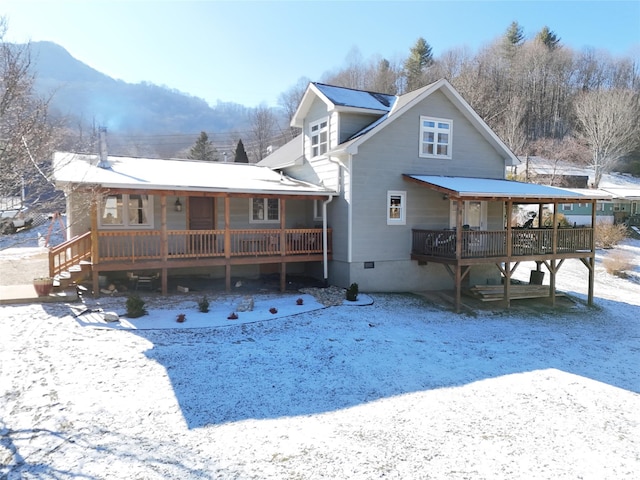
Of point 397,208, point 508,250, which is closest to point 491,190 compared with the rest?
point 508,250

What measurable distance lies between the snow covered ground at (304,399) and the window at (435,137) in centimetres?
684

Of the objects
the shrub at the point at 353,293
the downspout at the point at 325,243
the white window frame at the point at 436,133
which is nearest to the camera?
the shrub at the point at 353,293

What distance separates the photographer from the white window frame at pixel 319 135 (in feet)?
50.7

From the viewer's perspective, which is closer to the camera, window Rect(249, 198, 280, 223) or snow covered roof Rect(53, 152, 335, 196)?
snow covered roof Rect(53, 152, 335, 196)

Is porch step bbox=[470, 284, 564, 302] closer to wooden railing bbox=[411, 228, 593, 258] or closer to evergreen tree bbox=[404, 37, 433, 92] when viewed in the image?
wooden railing bbox=[411, 228, 593, 258]

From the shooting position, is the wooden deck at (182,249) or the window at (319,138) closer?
the wooden deck at (182,249)

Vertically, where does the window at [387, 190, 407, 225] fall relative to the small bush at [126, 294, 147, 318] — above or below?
above

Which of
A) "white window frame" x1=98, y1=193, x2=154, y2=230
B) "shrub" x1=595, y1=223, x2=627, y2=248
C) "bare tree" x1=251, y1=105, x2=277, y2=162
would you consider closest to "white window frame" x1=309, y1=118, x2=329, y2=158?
"white window frame" x1=98, y1=193, x2=154, y2=230

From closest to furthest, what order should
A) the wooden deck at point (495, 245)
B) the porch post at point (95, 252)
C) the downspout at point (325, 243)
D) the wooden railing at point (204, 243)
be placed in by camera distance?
the porch post at point (95, 252) → the wooden railing at point (204, 243) → the wooden deck at point (495, 245) → the downspout at point (325, 243)

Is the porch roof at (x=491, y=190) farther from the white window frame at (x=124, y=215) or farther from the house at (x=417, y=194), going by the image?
the white window frame at (x=124, y=215)

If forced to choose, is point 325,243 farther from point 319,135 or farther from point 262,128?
point 262,128

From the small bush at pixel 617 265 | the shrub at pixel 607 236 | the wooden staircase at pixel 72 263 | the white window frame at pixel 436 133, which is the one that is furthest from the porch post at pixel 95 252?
the shrub at pixel 607 236

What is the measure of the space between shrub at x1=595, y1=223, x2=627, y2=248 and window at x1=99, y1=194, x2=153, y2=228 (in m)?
27.7

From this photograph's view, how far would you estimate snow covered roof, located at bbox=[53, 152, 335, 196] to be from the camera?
10906 mm
